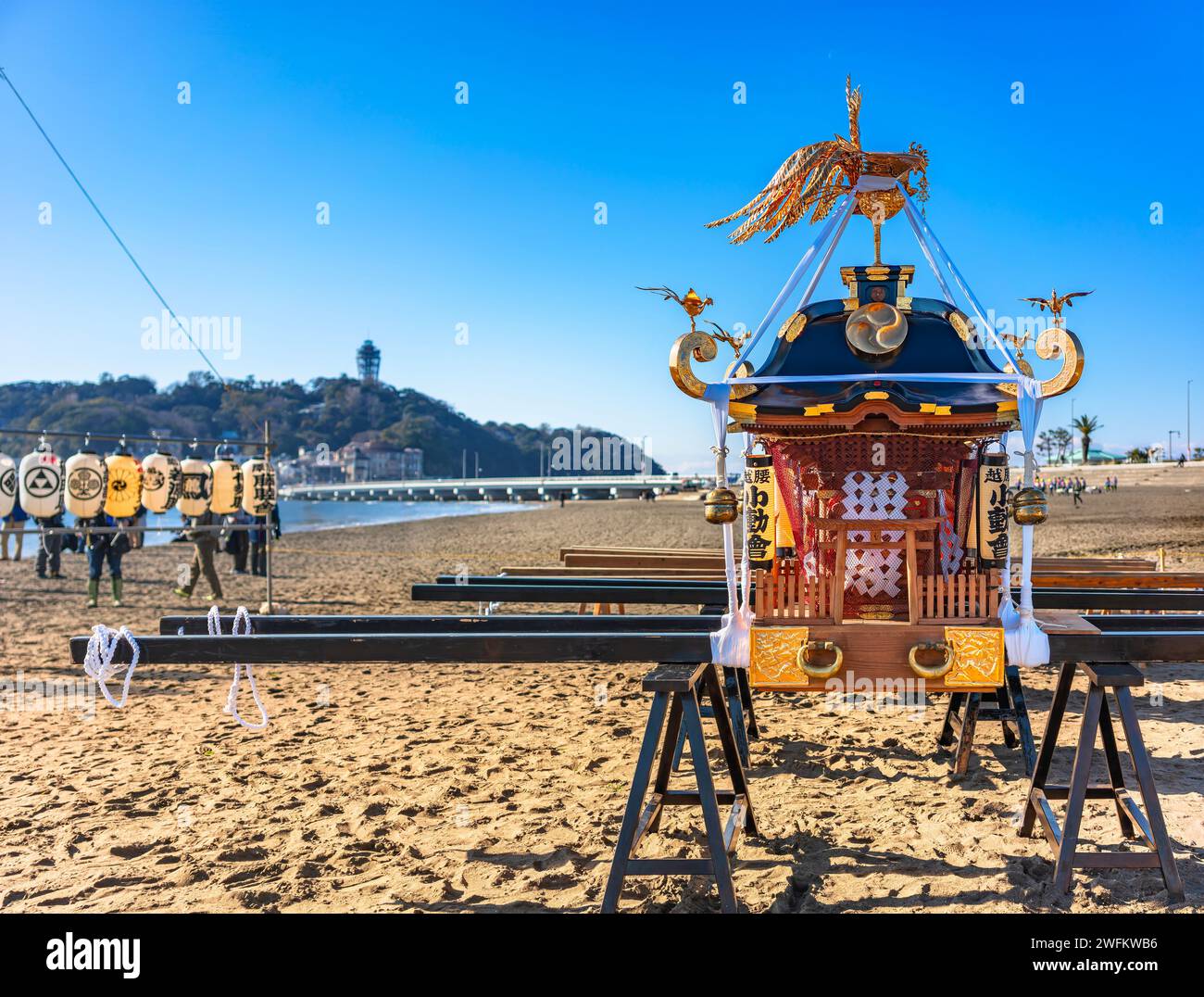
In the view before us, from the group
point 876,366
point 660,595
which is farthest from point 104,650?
point 876,366

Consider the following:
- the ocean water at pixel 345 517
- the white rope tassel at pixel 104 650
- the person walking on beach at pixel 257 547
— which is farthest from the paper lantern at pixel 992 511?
the ocean water at pixel 345 517

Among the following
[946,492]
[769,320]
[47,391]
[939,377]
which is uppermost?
[47,391]

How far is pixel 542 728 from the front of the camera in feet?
22.9

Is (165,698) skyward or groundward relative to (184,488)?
groundward

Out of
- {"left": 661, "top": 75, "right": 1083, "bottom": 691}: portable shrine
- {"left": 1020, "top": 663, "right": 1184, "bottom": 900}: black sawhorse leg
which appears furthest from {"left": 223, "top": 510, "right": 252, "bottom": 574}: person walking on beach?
{"left": 1020, "top": 663, "right": 1184, "bottom": 900}: black sawhorse leg

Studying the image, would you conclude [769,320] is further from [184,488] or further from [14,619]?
[14,619]

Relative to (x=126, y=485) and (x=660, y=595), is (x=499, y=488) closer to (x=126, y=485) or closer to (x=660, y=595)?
(x=126, y=485)

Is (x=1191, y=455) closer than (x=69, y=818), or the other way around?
(x=69, y=818)

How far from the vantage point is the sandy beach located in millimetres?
4066

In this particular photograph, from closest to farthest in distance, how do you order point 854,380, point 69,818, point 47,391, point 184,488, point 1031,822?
point 854,380 < point 1031,822 < point 69,818 < point 184,488 < point 47,391

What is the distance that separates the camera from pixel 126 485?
42.8 feet

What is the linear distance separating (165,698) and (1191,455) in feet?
306
